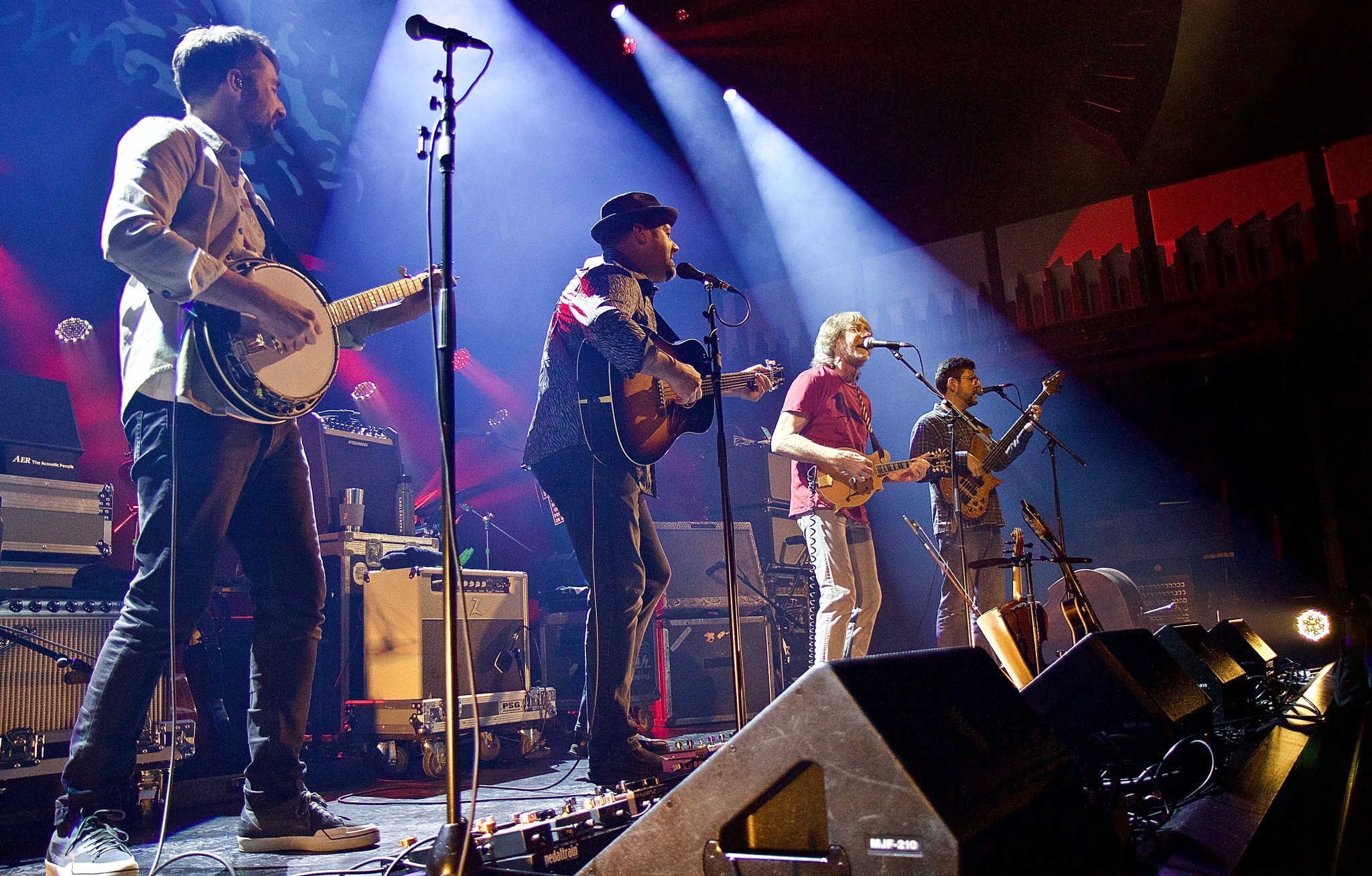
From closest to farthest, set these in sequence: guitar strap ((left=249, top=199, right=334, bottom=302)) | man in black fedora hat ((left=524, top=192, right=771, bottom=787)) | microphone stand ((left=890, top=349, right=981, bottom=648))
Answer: guitar strap ((left=249, top=199, right=334, bottom=302)) < man in black fedora hat ((left=524, top=192, right=771, bottom=787)) < microphone stand ((left=890, top=349, right=981, bottom=648))

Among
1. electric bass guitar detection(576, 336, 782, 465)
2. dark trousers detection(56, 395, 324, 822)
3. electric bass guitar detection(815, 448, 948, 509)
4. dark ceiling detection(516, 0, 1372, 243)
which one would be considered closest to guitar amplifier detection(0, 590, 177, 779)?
dark trousers detection(56, 395, 324, 822)

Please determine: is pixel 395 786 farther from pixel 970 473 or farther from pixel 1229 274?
pixel 1229 274

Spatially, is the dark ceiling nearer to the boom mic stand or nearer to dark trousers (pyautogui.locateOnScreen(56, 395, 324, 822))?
the boom mic stand

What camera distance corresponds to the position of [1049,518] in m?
8.98

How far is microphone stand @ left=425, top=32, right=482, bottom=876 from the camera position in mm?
1567

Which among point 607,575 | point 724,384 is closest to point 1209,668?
point 724,384

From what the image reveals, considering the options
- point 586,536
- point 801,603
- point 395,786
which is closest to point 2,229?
point 395,786

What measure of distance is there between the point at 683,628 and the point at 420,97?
4.33 meters

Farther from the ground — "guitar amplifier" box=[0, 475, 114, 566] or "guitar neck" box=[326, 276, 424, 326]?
"guitar neck" box=[326, 276, 424, 326]

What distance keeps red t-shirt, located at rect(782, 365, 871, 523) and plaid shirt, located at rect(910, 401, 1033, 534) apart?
2.11ft

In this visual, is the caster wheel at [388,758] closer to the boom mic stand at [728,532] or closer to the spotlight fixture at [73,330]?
the boom mic stand at [728,532]

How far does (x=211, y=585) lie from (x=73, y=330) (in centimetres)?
399

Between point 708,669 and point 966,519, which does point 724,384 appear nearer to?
point 966,519

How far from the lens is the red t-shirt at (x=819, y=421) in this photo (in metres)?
4.42
